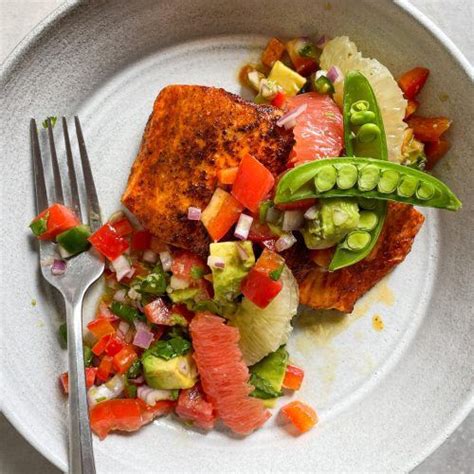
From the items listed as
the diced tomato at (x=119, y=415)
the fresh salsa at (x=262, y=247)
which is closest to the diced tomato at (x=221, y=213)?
the fresh salsa at (x=262, y=247)

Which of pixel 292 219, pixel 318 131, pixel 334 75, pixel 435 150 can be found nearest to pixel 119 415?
pixel 292 219

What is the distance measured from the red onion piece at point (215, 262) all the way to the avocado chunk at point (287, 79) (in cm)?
103

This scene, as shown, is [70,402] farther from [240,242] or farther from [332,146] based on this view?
[332,146]

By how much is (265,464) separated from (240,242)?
1243 mm

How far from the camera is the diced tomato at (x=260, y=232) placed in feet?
10.5

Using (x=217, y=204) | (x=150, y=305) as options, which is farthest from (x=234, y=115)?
(x=150, y=305)

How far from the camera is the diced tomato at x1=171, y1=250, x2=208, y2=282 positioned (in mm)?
3297

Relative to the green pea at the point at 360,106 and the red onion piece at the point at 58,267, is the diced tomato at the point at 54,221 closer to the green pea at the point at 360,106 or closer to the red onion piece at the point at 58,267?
the red onion piece at the point at 58,267

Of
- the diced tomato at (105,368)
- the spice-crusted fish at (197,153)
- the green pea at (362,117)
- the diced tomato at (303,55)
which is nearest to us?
the green pea at (362,117)

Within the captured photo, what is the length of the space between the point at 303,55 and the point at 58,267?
1.74 metres

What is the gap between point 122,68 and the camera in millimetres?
3664

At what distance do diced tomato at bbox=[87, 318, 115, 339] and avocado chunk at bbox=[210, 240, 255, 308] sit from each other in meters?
0.68

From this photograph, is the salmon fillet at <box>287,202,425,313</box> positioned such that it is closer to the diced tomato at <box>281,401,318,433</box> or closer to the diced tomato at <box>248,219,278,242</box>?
the diced tomato at <box>248,219,278,242</box>

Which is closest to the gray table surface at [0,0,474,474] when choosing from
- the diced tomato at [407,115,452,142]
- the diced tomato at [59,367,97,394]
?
the diced tomato at [59,367,97,394]
